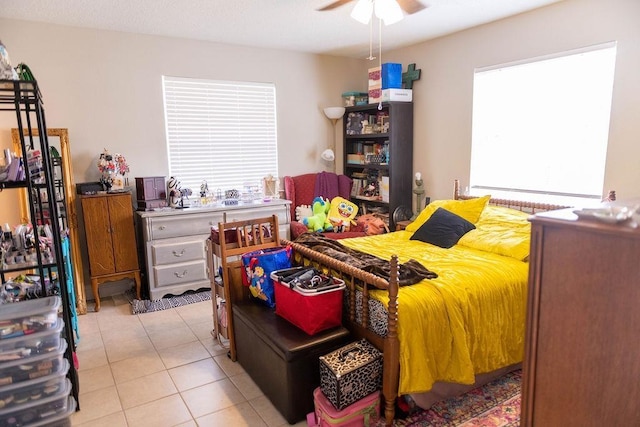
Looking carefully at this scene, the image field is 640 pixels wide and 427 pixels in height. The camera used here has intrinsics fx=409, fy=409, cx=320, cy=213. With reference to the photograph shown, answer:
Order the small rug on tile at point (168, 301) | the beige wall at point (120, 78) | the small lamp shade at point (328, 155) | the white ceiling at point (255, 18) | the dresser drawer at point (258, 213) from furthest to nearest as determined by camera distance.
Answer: the small lamp shade at point (328, 155), the dresser drawer at point (258, 213), the small rug on tile at point (168, 301), the beige wall at point (120, 78), the white ceiling at point (255, 18)

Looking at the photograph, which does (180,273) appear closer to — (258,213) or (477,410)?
(258,213)

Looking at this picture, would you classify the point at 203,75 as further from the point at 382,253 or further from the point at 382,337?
the point at 382,337

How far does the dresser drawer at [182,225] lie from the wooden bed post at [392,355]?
2429 mm

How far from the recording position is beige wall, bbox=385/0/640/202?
295 cm

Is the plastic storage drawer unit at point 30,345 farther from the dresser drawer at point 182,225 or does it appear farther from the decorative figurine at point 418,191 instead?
the decorative figurine at point 418,191

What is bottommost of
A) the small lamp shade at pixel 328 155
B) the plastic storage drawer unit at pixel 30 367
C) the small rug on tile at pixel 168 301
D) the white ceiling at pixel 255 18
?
the small rug on tile at pixel 168 301

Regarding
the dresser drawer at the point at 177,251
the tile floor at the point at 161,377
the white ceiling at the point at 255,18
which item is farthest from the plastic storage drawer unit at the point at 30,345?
the white ceiling at the point at 255,18

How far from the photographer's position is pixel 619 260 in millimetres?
891

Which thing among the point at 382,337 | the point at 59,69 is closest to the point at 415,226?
the point at 382,337

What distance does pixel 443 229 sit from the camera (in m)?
3.36

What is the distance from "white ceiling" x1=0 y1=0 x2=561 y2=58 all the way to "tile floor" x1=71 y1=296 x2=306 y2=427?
8.37ft

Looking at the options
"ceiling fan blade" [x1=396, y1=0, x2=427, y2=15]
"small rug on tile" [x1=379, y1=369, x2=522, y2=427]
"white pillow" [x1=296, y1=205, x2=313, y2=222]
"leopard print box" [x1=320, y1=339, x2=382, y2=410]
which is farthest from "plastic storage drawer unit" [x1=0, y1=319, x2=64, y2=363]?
"white pillow" [x1=296, y1=205, x2=313, y2=222]

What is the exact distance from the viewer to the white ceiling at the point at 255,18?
316cm

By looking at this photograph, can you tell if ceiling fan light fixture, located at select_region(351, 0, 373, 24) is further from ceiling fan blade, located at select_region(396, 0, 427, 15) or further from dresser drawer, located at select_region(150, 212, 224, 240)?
dresser drawer, located at select_region(150, 212, 224, 240)
